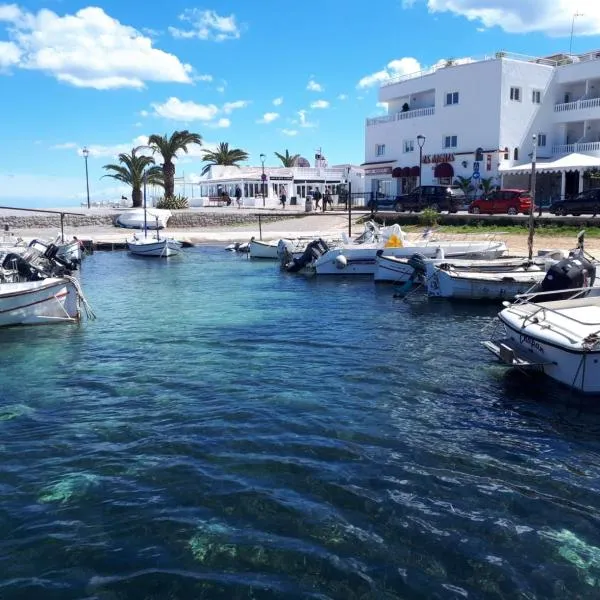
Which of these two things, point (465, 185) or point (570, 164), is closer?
point (570, 164)

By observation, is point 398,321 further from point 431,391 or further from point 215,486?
point 215,486

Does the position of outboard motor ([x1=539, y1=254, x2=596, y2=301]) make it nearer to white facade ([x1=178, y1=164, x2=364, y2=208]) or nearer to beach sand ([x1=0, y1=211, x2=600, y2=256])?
beach sand ([x1=0, y1=211, x2=600, y2=256])

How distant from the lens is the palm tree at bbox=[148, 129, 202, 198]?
6238 cm

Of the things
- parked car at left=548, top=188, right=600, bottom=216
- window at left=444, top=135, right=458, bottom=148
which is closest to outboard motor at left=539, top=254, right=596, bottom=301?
parked car at left=548, top=188, right=600, bottom=216

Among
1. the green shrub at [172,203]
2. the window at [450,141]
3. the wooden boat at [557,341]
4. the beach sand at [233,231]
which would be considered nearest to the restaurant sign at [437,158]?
the window at [450,141]

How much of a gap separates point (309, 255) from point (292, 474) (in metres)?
23.7

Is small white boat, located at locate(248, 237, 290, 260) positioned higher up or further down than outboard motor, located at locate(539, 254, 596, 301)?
further down

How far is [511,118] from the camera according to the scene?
167 ft

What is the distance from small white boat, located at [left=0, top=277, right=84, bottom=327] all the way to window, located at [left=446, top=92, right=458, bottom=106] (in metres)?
43.4

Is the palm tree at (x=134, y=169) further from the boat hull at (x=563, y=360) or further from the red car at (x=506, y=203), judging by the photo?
the boat hull at (x=563, y=360)

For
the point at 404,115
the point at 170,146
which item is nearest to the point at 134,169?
the point at 170,146

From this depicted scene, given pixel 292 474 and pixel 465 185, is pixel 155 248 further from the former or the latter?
pixel 292 474

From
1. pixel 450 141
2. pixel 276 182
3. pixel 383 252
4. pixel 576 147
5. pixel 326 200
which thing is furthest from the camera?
pixel 276 182

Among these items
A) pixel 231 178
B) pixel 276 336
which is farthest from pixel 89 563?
pixel 231 178
